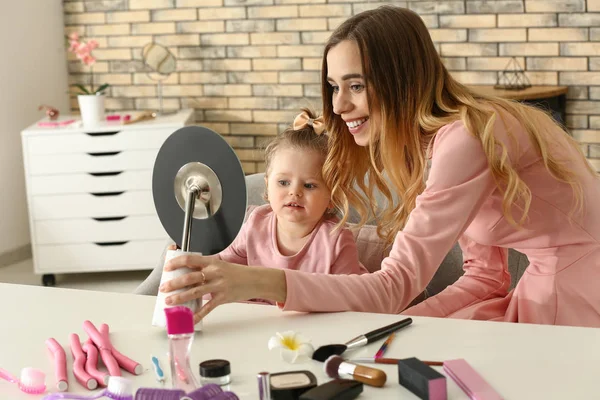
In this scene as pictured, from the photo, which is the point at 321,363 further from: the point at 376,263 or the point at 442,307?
the point at 376,263

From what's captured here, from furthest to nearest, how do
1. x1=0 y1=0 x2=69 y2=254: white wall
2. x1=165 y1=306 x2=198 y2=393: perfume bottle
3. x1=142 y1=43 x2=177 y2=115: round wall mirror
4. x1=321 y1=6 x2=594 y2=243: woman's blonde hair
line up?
x1=142 y1=43 x2=177 y2=115: round wall mirror < x1=0 y1=0 x2=69 y2=254: white wall < x1=321 y1=6 x2=594 y2=243: woman's blonde hair < x1=165 y1=306 x2=198 y2=393: perfume bottle

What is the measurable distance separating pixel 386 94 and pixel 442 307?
464 mm

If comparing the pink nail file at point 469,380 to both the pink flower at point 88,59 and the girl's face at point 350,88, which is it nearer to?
the girl's face at point 350,88

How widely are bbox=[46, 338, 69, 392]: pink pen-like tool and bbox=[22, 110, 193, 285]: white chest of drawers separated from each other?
107 inches

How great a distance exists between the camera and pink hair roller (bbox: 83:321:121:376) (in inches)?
47.1

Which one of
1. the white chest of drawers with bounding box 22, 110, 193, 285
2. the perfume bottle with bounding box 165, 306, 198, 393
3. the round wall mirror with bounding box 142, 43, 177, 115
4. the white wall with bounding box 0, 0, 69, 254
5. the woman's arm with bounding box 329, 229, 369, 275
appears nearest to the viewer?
the perfume bottle with bounding box 165, 306, 198, 393

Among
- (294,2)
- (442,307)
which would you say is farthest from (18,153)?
(442,307)

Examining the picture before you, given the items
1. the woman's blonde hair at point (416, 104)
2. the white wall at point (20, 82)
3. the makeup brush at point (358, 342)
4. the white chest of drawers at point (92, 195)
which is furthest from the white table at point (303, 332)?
the white wall at point (20, 82)

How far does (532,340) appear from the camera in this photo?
1.24m

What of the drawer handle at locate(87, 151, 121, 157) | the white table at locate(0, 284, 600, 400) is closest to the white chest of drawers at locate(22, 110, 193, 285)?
the drawer handle at locate(87, 151, 121, 157)

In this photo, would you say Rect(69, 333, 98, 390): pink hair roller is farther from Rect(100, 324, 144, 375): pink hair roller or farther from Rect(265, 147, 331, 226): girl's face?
Rect(265, 147, 331, 226): girl's face

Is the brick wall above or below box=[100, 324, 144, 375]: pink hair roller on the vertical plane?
above

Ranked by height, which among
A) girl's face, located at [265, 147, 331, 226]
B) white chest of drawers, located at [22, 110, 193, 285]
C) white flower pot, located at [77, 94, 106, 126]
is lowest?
white chest of drawers, located at [22, 110, 193, 285]

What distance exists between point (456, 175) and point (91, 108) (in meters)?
2.80
